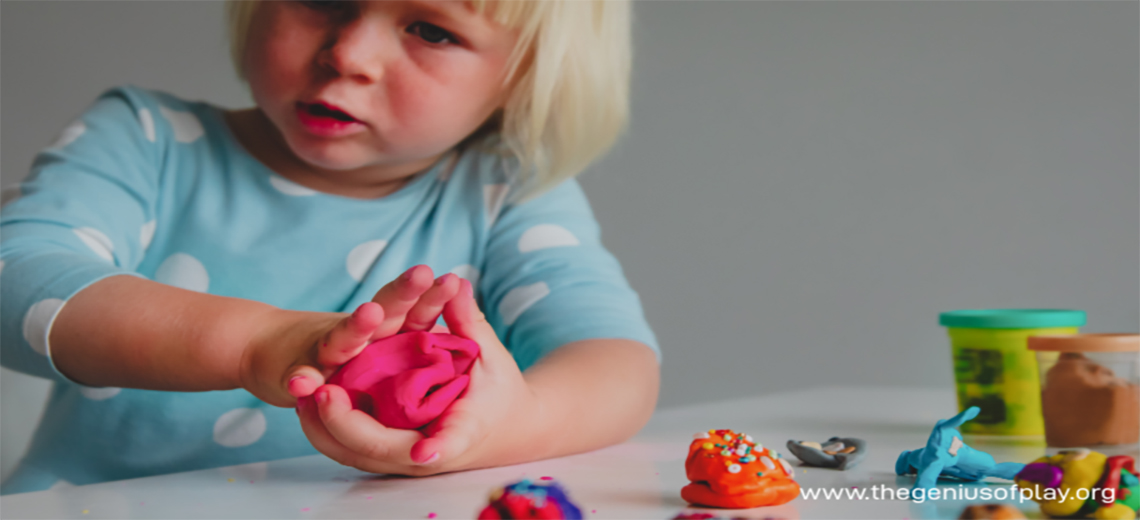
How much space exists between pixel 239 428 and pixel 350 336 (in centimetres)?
37

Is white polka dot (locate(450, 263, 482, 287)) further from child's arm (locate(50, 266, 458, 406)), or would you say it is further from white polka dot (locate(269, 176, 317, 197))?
child's arm (locate(50, 266, 458, 406))

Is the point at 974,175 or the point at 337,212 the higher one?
the point at 974,175

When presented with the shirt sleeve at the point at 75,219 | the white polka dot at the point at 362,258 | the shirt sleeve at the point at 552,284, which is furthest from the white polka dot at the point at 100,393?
the shirt sleeve at the point at 552,284

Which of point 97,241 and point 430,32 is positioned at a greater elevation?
point 430,32

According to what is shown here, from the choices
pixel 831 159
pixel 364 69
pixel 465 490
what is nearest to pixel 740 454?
pixel 465 490

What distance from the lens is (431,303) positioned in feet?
1.35

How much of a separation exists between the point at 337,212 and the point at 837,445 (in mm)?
492

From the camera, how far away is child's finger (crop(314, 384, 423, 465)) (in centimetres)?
41

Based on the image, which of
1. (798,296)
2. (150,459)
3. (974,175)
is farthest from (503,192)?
(974,175)

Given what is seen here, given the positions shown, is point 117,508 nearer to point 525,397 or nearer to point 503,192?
point 525,397

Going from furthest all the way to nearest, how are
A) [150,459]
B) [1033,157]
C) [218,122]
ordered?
[1033,157] → [218,122] → [150,459]

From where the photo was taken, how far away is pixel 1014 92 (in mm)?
1471

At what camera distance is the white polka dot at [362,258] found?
771 millimetres

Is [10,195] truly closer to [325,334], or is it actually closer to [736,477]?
[325,334]
